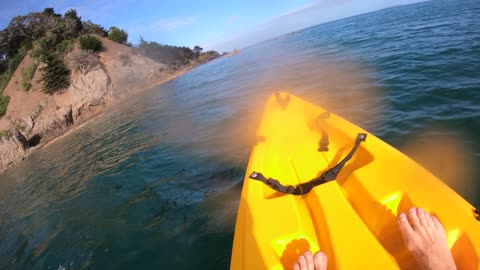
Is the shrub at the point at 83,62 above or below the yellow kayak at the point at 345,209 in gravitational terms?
above

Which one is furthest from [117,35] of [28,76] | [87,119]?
[87,119]

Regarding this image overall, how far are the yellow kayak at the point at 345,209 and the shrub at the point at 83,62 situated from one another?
25.3 meters

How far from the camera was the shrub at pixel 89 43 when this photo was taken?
2588 centimetres

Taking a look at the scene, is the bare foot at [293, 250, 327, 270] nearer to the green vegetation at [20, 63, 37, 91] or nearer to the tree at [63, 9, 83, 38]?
the green vegetation at [20, 63, 37, 91]

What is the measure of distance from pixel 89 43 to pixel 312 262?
97.7ft

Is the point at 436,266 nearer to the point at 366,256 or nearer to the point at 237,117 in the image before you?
the point at 366,256

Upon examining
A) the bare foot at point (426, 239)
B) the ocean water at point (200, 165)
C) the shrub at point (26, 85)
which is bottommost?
the ocean water at point (200, 165)

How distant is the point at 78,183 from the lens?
7320mm

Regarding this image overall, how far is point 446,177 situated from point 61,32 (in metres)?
33.3

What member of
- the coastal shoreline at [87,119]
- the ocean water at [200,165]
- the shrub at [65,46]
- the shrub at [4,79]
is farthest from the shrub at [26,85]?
the ocean water at [200,165]

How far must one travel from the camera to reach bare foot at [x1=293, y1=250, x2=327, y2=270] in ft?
6.16

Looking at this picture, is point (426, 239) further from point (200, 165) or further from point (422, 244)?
point (200, 165)

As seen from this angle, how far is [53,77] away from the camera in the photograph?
2325 cm

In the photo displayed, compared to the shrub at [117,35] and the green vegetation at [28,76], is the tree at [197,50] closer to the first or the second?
the shrub at [117,35]
